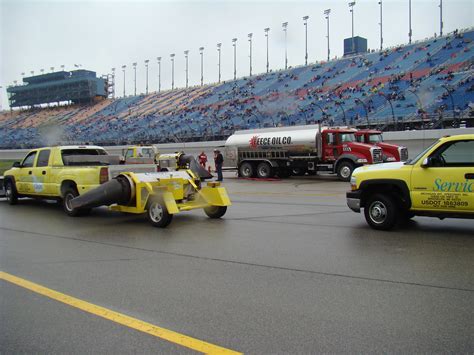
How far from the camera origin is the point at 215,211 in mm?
10156

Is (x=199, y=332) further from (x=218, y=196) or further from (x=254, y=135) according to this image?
(x=254, y=135)

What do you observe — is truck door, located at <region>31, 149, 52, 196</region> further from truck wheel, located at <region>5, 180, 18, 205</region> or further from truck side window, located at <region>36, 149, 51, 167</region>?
truck wheel, located at <region>5, 180, 18, 205</region>

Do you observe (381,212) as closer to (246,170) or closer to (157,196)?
(157,196)

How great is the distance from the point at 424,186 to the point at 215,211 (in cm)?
441

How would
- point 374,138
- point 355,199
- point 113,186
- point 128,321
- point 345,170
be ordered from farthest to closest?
point 374,138 → point 345,170 → point 113,186 → point 355,199 → point 128,321

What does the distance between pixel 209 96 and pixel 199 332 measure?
221ft

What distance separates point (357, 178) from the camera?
863 centimetres

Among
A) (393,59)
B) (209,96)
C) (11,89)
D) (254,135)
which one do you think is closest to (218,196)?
(254,135)

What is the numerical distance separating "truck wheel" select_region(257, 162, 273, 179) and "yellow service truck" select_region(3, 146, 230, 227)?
1320 cm

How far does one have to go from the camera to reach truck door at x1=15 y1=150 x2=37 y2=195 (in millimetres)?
12398

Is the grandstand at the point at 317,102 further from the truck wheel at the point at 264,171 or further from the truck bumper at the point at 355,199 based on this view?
the truck bumper at the point at 355,199

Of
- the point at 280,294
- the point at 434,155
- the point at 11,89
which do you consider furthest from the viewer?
the point at 11,89

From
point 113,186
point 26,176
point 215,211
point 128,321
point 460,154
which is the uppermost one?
point 460,154

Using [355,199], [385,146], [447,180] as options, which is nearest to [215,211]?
[355,199]
